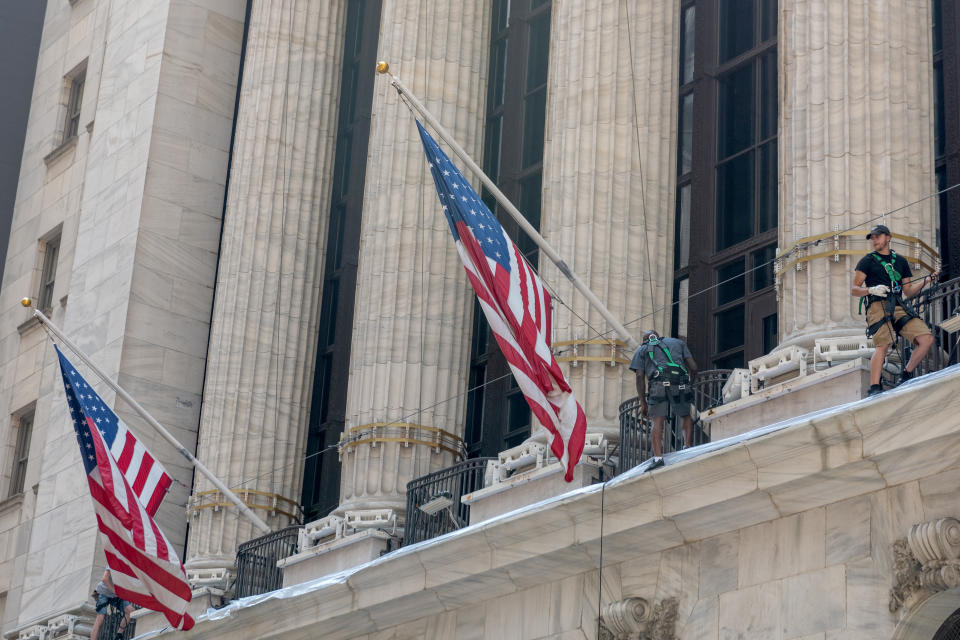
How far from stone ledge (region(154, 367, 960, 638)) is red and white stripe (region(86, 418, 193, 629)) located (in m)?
1.36

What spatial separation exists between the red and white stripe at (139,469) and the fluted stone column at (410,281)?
9.80 feet

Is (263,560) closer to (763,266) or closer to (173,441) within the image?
(173,441)

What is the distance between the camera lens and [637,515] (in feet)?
66.9

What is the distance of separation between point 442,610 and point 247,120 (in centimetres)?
1481

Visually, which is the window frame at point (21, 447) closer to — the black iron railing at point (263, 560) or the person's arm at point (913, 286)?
the black iron railing at point (263, 560)

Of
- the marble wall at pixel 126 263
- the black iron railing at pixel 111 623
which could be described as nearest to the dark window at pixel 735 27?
the marble wall at pixel 126 263

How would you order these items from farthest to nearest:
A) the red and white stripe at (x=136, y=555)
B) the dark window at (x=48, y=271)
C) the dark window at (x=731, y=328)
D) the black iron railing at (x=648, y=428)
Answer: the dark window at (x=48, y=271) → the dark window at (x=731, y=328) → the red and white stripe at (x=136, y=555) → the black iron railing at (x=648, y=428)

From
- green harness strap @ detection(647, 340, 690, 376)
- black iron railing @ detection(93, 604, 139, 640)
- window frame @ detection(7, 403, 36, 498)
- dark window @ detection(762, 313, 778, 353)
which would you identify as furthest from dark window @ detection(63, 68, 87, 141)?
green harness strap @ detection(647, 340, 690, 376)

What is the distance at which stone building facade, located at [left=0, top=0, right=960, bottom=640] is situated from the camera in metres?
19.5

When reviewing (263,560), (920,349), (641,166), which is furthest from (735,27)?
(263,560)

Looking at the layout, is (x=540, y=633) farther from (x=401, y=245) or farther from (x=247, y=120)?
(x=247, y=120)

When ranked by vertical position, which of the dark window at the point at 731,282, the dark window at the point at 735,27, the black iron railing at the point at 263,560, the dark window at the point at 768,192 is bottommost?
the black iron railing at the point at 263,560

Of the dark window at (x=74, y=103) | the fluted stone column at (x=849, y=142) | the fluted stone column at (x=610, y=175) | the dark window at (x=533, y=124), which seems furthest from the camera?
the dark window at (x=74, y=103)

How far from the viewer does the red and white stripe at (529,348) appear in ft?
65.9
